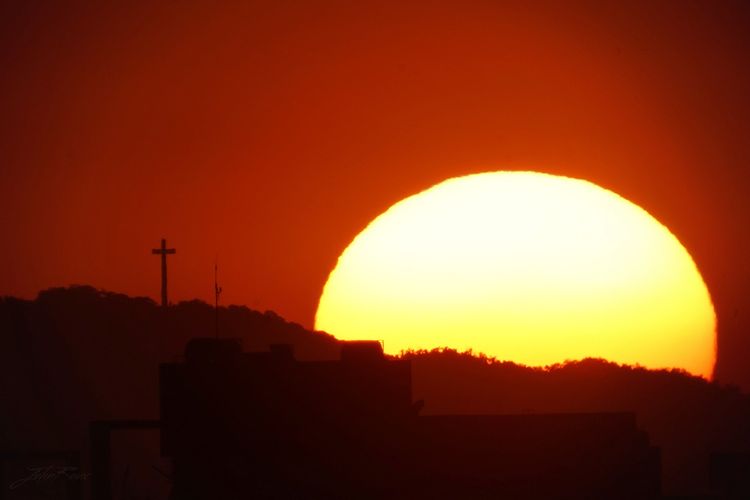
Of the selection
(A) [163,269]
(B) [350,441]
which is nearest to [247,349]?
(A) [163,269]

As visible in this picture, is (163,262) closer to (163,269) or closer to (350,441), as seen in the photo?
(163,269)

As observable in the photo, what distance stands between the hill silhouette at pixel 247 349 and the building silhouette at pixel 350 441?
142 feet

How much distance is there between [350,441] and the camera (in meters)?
54.4

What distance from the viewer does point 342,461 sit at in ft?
177

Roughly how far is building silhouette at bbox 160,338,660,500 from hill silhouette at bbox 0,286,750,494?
4324cm

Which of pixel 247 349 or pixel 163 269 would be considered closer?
pixel 163 269

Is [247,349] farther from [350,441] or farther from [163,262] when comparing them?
[350,441]

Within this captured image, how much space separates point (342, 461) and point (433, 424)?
11.9ft

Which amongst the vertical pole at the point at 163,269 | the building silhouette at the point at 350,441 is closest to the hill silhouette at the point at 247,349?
the vertical pole at the point at 163,269

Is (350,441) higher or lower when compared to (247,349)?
lower

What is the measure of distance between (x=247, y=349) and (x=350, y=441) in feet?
181

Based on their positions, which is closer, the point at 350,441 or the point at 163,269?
the point at 350,441

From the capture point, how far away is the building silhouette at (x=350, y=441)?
53.5 meters

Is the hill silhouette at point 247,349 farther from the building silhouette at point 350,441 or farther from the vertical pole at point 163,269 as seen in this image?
the building silhouette at point 350,441
